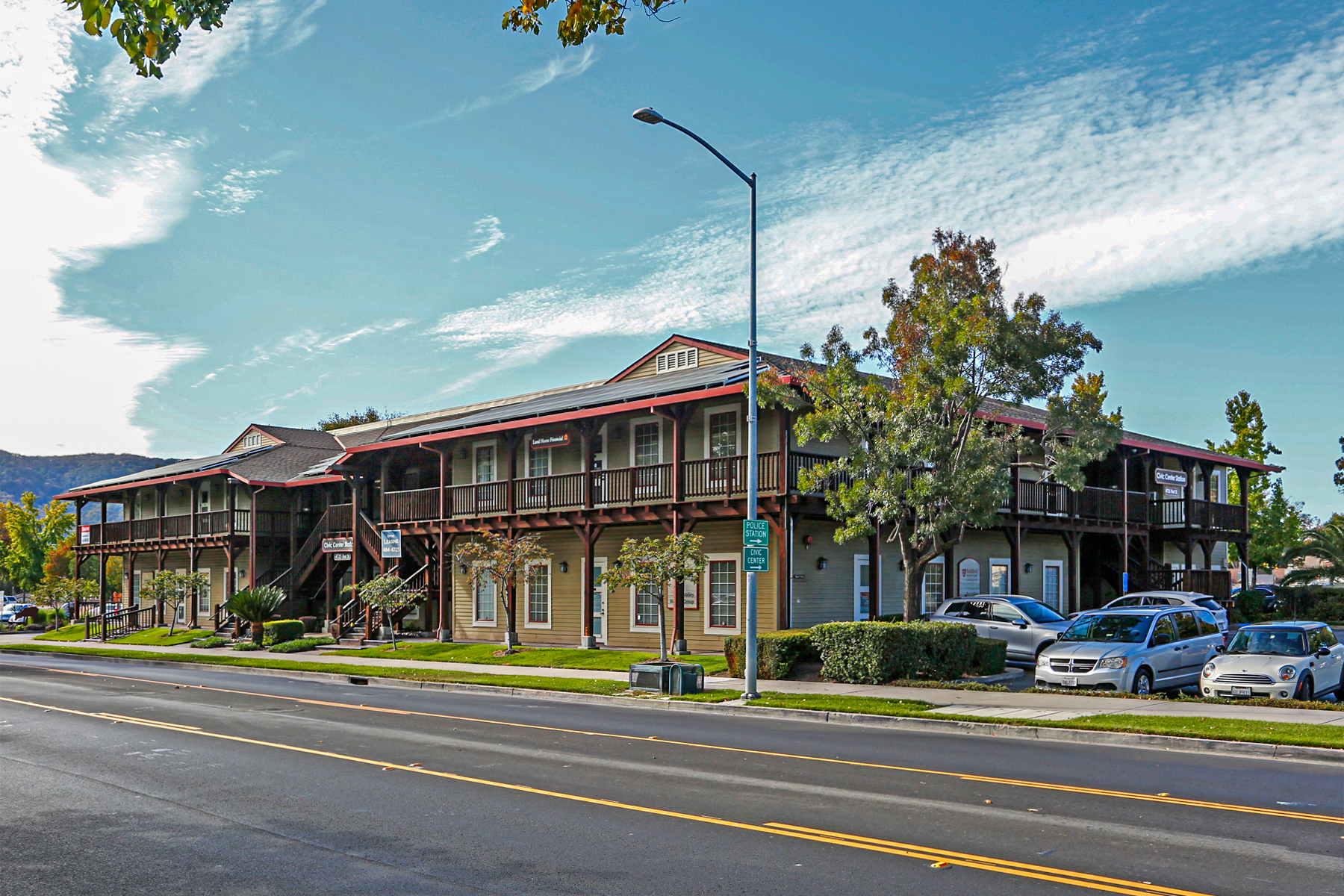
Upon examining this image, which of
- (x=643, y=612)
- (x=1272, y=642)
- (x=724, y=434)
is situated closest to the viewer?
(x=1272, y=642)

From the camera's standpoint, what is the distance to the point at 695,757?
12914 millimetres

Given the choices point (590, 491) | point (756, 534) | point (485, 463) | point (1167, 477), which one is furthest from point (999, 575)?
point (756, 534)

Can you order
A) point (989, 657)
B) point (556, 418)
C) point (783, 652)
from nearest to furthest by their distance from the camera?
point (783, 652), point (989, 657), point (556, 418)

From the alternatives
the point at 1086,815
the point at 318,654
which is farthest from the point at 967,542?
the point at 1086,815

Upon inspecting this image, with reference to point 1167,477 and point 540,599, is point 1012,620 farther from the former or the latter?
point 540,599

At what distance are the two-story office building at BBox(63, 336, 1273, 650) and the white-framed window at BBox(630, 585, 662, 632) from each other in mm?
58

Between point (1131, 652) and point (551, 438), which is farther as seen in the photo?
point (551, 438)

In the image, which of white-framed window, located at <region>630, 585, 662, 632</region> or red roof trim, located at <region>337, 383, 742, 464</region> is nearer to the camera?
red roof trim, located at <region>337, 383, 742, 464</region>

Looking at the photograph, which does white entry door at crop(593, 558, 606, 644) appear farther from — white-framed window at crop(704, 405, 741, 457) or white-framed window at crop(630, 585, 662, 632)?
white-framed window at crop(704, 405, 741, 457)

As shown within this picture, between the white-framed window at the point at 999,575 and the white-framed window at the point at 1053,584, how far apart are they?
2628 mm

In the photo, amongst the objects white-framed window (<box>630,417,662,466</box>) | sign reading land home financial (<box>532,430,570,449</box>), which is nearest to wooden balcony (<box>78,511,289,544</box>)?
sign reading land home financial (<box>532,430,570,449</box>)

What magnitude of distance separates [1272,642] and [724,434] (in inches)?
579

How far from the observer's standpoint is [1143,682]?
1916cm

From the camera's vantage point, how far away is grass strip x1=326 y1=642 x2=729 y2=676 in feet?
86.2
